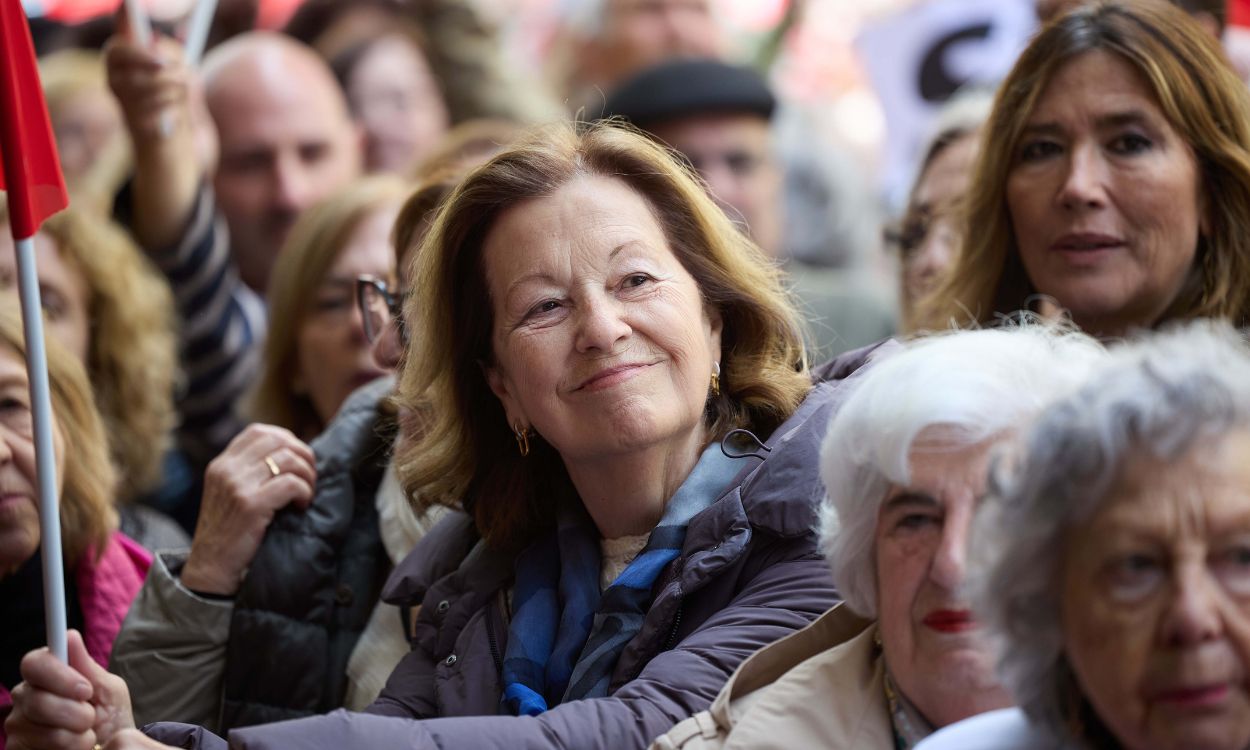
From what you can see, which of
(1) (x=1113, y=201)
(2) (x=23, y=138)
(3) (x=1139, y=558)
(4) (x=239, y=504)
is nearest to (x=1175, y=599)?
(3) (x=1139, y=558)

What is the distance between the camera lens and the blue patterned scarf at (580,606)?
9.36 ft

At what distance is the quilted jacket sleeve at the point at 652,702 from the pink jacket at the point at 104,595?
4.69ft

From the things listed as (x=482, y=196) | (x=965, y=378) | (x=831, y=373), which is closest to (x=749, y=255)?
(x=831, y=373)

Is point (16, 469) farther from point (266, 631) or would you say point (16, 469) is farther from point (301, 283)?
point (301, 283)

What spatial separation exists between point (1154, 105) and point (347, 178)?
10.7 feet

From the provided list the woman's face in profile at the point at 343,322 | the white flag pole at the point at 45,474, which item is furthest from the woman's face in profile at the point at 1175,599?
the woman's face in profile at the point at 343,322

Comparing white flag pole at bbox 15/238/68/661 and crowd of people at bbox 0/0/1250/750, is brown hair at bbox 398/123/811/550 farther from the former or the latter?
white flag pole at bbox 15/238/68/661

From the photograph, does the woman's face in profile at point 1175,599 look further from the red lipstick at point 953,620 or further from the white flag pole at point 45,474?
the white flag pole at point 45,474

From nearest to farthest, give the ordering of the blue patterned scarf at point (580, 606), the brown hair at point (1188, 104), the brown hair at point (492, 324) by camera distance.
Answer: the blue patterned scarf at point (580, 606) → the brown hair at point (492, 324) → the brown hair at point (1188, 104)

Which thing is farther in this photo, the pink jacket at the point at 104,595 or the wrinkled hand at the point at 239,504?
the pink jacket at the point at 104,595

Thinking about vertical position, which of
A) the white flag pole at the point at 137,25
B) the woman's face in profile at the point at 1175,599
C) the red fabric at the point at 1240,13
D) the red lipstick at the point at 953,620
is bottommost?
the red lipstick at the point at 953,620

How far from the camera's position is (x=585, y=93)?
711 cm

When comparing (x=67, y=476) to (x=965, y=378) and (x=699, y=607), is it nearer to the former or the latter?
(x=699, y=607)

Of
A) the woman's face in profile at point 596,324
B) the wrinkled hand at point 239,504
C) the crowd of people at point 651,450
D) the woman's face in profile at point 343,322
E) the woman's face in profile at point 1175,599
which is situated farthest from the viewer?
the woman's face in profile at point 343,322
